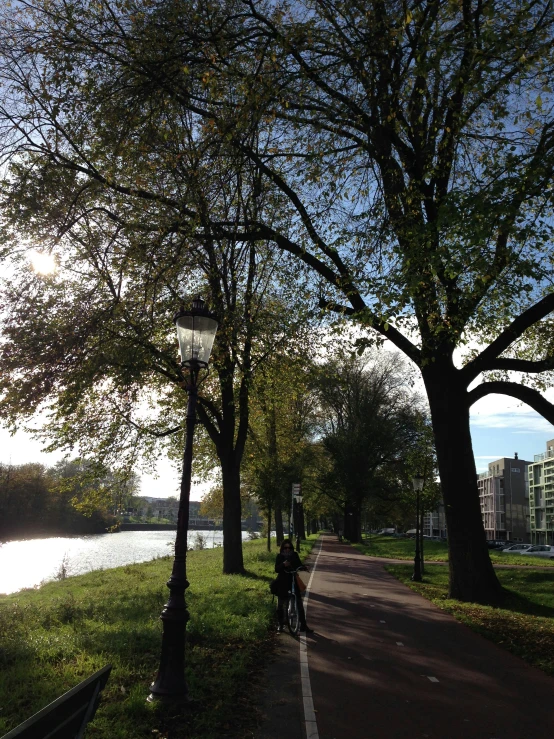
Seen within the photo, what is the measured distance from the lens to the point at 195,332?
286 inches

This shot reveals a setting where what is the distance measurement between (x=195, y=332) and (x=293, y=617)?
545 centimetres

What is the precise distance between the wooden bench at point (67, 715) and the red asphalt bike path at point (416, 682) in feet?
8.16

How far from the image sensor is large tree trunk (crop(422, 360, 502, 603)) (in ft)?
41.5

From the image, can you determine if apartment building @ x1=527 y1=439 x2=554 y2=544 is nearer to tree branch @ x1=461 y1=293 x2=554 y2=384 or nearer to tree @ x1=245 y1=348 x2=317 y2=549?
tree @ x1=245 y1=348 x2=317 y2=549

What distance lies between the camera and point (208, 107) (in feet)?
33.4

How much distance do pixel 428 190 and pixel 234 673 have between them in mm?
9678

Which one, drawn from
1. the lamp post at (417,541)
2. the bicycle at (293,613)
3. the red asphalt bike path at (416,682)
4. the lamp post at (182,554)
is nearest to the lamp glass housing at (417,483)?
the lamp post at (417,541)

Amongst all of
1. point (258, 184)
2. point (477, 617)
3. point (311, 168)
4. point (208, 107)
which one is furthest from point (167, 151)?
point (477, 617)

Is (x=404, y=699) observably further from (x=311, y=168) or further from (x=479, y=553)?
(x=311, y=168)

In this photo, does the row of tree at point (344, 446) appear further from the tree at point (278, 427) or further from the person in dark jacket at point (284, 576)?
the person in dark jacket at point (284, 576)

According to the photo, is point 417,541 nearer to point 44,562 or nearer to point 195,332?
point 195,332

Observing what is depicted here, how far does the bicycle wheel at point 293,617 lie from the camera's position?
9562mm

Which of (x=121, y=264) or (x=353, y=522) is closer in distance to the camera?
(x=121, y=264)

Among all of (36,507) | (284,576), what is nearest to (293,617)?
(284,576)
